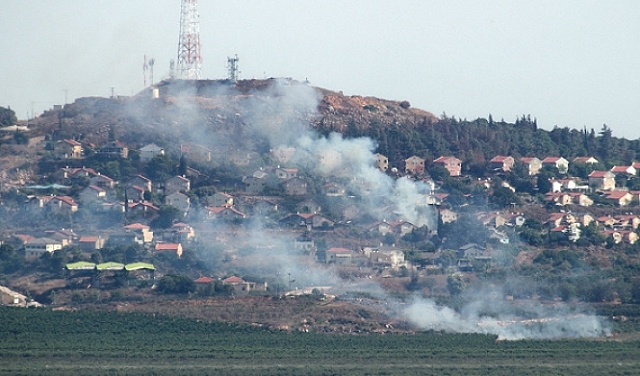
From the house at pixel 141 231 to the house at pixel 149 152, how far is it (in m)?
12.9

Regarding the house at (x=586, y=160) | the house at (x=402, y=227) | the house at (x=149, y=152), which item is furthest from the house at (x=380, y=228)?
the house at (x=586, y=160)

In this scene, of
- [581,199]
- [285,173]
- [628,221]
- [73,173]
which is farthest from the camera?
[285,173]

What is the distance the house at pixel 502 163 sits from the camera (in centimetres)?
10244

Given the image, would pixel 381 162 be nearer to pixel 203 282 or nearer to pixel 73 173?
pixel 73 173

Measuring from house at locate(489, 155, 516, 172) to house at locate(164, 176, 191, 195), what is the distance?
20.3 meters

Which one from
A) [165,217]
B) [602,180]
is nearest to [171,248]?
[165,217]

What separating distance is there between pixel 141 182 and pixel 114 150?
18.8 feet

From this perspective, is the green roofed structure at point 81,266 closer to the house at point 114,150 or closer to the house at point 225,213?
the house at point 225,213

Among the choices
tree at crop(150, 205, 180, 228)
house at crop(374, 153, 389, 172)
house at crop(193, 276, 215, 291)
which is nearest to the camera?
house at crop(193, 276, 215, 291)

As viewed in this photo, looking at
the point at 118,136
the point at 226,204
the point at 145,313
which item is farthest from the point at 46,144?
the point at 145,313

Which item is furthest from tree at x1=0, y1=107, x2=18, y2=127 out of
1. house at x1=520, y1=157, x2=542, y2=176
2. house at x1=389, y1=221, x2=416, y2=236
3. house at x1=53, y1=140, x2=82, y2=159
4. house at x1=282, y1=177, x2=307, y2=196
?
house at x1=520, y1=157, x2=542, y2=176

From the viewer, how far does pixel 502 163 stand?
102438mm

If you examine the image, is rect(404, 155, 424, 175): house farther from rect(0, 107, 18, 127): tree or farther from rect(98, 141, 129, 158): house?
rect(0, 107, 18, 127): tree

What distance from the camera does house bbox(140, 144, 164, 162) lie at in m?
99.8
